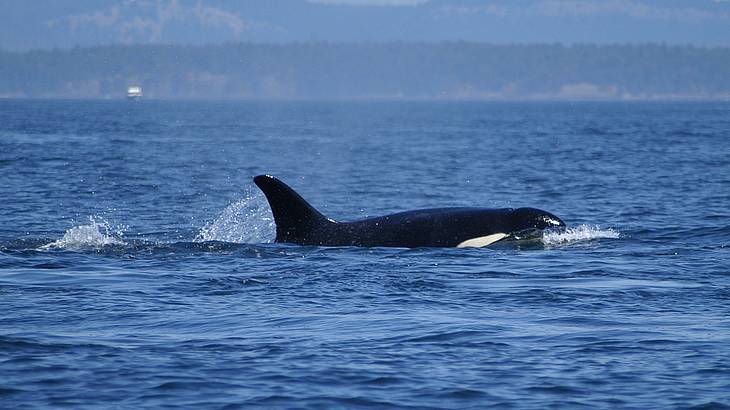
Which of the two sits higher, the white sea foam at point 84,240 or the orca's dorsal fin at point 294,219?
the orca's dorsal fin at point 294,219

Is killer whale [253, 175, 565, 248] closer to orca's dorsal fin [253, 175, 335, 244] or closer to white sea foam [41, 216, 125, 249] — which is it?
orca's dorsal fin [253, 175, 335, 244]

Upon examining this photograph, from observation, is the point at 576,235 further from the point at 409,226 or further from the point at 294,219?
the point at 294,219

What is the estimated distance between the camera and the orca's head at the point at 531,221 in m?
16.9

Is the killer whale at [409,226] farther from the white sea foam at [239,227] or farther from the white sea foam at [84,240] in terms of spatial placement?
the white sea foam at [84,240]

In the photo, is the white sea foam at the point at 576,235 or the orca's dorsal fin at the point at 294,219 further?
the white sea foam at the point at 576,235

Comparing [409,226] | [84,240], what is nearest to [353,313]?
[409,226]

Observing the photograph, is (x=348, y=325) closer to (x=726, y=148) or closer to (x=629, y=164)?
(x=629, y=164)

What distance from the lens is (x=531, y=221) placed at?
16.9 m

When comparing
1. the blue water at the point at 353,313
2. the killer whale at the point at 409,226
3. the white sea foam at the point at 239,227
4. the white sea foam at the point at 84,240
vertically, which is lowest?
the white sea foam at the point at 239,227

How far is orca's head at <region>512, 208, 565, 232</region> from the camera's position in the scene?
55.4 ft

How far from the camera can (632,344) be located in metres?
11.1

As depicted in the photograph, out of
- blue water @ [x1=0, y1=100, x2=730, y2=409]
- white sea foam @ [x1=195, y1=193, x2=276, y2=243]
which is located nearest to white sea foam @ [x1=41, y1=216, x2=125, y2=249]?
blue water @ [x1=0, y1=100, x2=730, y2=409]

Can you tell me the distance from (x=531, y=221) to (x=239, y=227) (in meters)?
6.41

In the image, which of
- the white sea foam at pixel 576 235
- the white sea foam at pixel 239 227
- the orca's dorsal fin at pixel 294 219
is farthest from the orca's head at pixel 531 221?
the white sea foam at pixel 239 227
